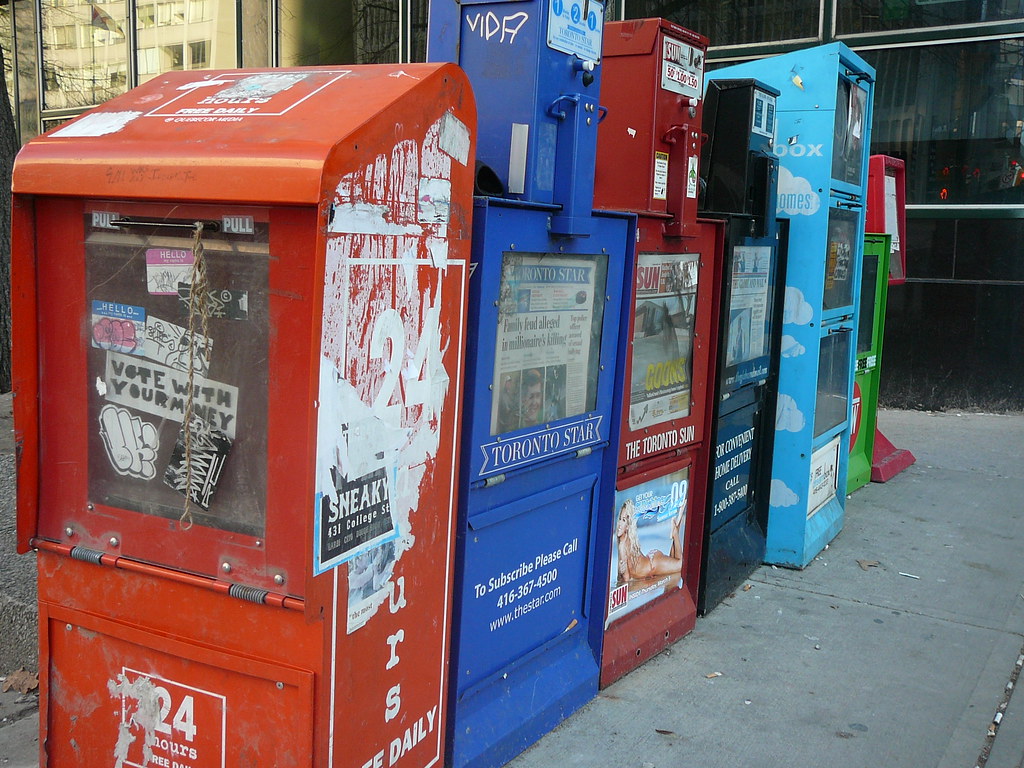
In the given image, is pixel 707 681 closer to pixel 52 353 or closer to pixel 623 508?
pixel 623 508

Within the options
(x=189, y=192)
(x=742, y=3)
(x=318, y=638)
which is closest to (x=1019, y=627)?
(x=318, y=638)

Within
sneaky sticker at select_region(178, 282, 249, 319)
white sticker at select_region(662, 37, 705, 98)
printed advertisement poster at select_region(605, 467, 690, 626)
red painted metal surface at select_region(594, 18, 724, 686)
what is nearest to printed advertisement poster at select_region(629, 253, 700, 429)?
red painted metal surface at select_region(594, 18, 724, 686)

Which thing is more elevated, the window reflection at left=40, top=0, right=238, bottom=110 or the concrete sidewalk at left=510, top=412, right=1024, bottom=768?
the window reflection at left=40, top=0, right=238, bottom=110

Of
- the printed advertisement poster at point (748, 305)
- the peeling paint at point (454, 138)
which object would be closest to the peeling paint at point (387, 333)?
the peeling paint at point (454, 138)

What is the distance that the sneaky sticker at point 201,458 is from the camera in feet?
7.42

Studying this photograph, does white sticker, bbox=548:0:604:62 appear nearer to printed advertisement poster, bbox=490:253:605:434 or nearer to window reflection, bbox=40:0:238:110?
printed advertisement poster, bbox=490:253:605:434

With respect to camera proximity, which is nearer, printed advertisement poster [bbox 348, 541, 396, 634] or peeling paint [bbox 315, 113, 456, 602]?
peeling paint [bbox 315, 113, 456, 602]

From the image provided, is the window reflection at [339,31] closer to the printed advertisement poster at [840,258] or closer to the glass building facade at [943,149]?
the glass building facade at [943,149]

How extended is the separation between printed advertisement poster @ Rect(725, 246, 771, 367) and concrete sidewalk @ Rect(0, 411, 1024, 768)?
1.18m

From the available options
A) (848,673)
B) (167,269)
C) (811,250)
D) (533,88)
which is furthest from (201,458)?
(811,250)

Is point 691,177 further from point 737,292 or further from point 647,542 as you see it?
point 647,542

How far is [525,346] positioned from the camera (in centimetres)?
296

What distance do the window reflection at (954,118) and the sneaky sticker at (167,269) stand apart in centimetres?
797

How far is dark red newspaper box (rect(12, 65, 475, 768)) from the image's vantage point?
216cm
